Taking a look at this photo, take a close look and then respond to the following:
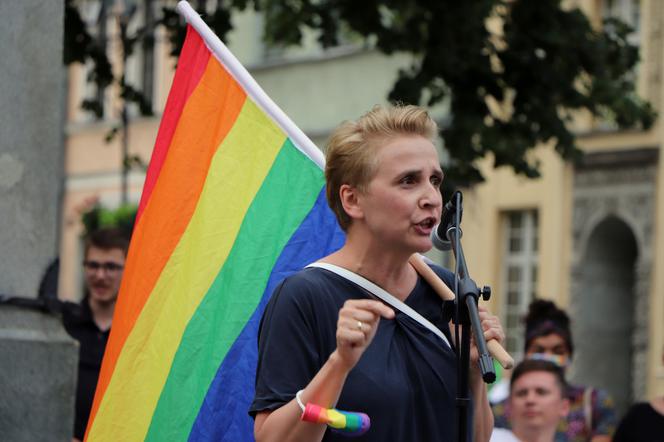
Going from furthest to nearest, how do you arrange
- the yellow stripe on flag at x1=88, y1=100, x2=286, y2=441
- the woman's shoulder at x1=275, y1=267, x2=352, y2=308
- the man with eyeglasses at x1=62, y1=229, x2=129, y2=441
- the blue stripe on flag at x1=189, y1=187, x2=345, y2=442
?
the man with eyeglasses at x1=62, y1=229, x2=129, y2=441 → the yellow stripe on flag at x1=88, y1=100, x2=286, y2=441 → the blue stripe on flag at x1=189, y1=187, x2=345, y2=442 → the woman's shoulder at x1=275, y1=267, x2=352, y2=308

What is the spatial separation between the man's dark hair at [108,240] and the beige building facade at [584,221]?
1515cm

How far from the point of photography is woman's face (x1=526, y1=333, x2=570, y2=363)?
31.3 feet

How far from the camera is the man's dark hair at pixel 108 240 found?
8586mm

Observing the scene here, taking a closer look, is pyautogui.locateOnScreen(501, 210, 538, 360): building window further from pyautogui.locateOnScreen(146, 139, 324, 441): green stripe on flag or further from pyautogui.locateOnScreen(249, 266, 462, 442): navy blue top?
pyautogui.locateOnScreen(249, 266, 462, 442): navy blue top

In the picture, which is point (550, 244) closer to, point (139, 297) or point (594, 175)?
point (594, 175)

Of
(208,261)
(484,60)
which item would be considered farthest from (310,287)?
(484,60)

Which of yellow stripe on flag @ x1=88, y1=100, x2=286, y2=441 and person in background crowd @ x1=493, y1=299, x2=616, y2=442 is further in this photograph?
person in background crowd @ x1=493, y1=299, x2=616, y2=442

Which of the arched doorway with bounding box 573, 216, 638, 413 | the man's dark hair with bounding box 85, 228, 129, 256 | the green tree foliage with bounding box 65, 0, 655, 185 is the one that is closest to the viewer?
the man's dark hair with bounding box 85, 228, 129, 256

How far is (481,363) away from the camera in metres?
4.20

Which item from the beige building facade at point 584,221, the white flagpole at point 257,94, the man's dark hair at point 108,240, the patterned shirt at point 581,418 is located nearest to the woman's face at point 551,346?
the patterned shirt at point 581,418

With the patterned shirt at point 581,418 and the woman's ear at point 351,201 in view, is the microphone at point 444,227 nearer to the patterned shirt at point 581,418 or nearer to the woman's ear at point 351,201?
the woman's ear at point 351,201

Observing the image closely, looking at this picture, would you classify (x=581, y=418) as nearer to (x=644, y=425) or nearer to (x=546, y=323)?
(x=644, y=425)

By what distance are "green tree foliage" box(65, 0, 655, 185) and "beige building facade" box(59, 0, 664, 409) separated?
9411mm

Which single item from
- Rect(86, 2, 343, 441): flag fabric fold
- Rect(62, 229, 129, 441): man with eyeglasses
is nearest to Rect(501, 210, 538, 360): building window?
Rect(62, 229, 129, 441): man with eyeglasses
